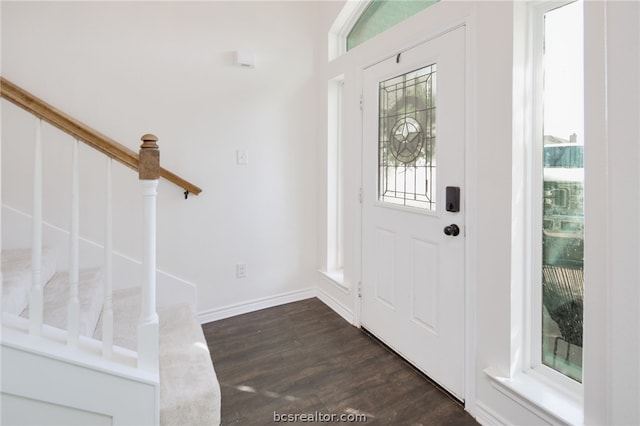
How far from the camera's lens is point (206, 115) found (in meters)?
2.58

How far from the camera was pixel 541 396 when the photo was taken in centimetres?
135

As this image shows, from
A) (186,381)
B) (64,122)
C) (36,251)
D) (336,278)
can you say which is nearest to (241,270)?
(336,278)

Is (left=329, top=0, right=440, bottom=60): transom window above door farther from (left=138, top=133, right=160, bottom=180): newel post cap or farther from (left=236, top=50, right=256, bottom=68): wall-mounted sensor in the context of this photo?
(left=138, top=133, right=160, bottom=180): newel post cap

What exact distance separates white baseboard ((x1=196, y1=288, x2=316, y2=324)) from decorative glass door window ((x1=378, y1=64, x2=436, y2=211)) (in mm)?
1328

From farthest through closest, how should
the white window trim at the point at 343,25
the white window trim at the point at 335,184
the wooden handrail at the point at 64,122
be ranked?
the white window trim at the point at 335,184 → the white window trim at the point at 343,25 → the wooden handrail at the point at 64,122

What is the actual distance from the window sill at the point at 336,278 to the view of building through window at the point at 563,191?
4.87ft

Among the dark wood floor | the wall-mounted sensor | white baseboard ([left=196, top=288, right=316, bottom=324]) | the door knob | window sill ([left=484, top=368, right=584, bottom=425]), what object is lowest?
the dark wood floor

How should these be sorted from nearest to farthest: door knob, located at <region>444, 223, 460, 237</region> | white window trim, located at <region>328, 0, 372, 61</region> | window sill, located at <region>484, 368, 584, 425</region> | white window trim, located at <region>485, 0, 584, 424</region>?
window sill, located at <region>484, 368, 584, 425</region> → white window trim, located at <region>485, 0, 584, 424</region> → door knob, located at <region>444, 223, 460, 237</region> → white window trim, located at <region>328, 0, 372, 61</region>

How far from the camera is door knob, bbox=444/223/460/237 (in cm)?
171

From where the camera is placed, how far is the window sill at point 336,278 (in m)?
2.72

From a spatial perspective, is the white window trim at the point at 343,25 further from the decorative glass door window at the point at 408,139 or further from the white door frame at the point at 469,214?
the white door frame at the point at 469,214

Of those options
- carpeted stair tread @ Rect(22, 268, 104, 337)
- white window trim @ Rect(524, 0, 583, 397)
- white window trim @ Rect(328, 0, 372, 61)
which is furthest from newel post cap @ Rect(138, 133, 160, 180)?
white window trim @ Rect(328, 0, 372, 61)
